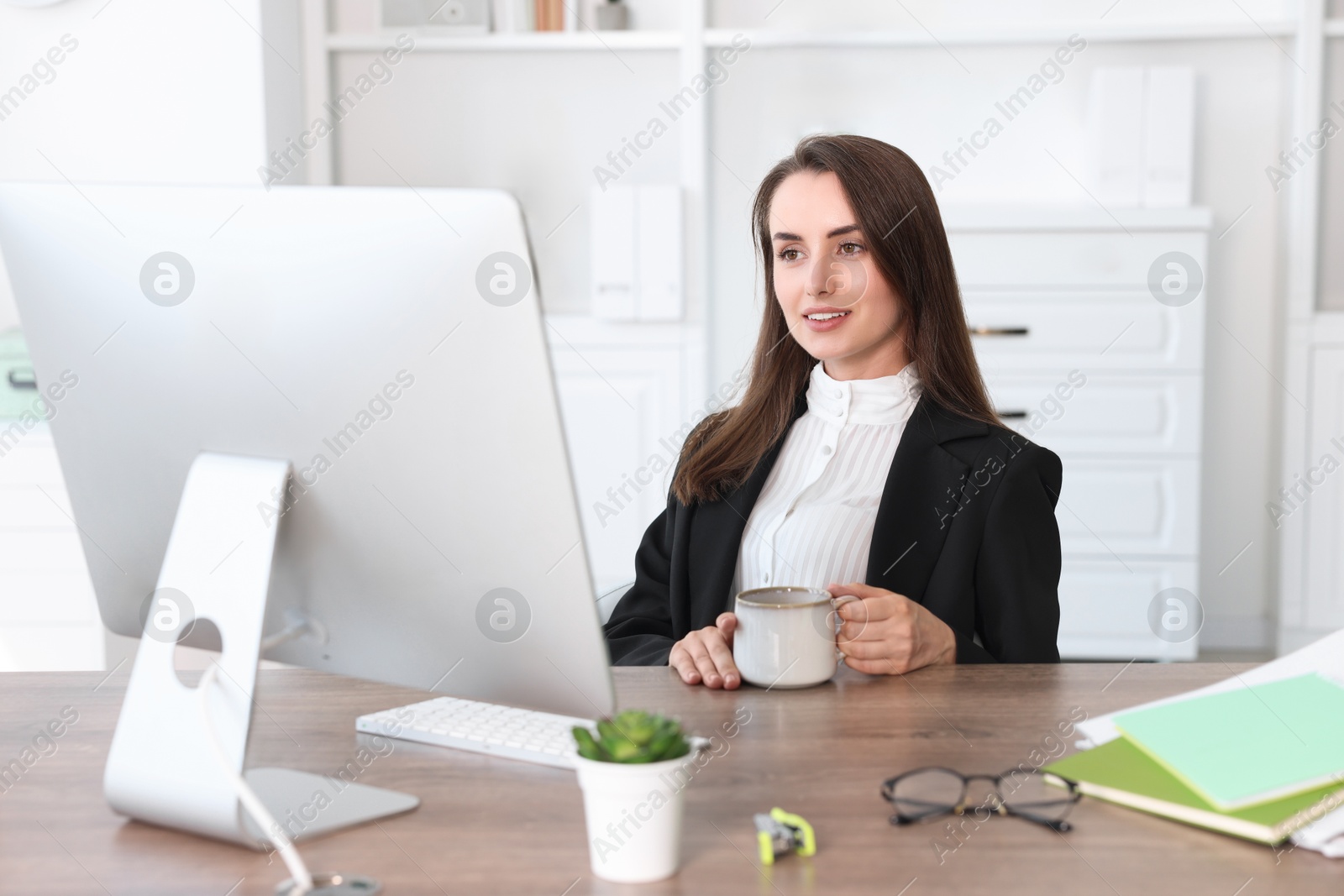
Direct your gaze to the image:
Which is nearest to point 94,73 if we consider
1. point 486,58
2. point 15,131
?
point 15,131

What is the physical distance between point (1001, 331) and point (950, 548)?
232 centimetres

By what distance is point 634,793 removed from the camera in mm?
768

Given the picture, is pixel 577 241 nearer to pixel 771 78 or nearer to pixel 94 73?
pixel 771 78

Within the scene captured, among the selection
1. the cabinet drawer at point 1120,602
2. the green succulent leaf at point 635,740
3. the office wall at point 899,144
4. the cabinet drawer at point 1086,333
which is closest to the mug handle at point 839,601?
the green succulent leaf at point 635,740

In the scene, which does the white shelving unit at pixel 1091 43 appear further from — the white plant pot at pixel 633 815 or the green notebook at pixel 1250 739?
the white plant pot at pixel 633 815

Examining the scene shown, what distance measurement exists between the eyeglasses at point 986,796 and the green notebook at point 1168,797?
19 millimetres

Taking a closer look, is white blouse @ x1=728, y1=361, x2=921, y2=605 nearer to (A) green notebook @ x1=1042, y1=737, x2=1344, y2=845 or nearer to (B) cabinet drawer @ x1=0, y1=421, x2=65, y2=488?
(A) green notebook @ x1=1042, y1=737, x2=1344, y2=845

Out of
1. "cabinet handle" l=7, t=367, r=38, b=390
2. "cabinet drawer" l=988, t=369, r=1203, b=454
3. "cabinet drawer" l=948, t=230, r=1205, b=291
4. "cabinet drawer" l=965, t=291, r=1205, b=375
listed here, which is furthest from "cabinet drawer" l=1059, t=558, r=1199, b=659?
"cabinet handle" l=7, t=367, r=38, b=390

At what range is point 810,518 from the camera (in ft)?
5.53

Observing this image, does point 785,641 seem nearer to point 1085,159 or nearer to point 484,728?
point 484,728

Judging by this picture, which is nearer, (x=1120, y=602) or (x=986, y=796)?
(x=986, y=796)

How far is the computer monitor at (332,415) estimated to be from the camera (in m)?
0.79

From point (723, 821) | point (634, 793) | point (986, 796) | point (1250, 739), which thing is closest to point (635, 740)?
point (634, 793)

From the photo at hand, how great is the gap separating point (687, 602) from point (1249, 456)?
9.86ft
